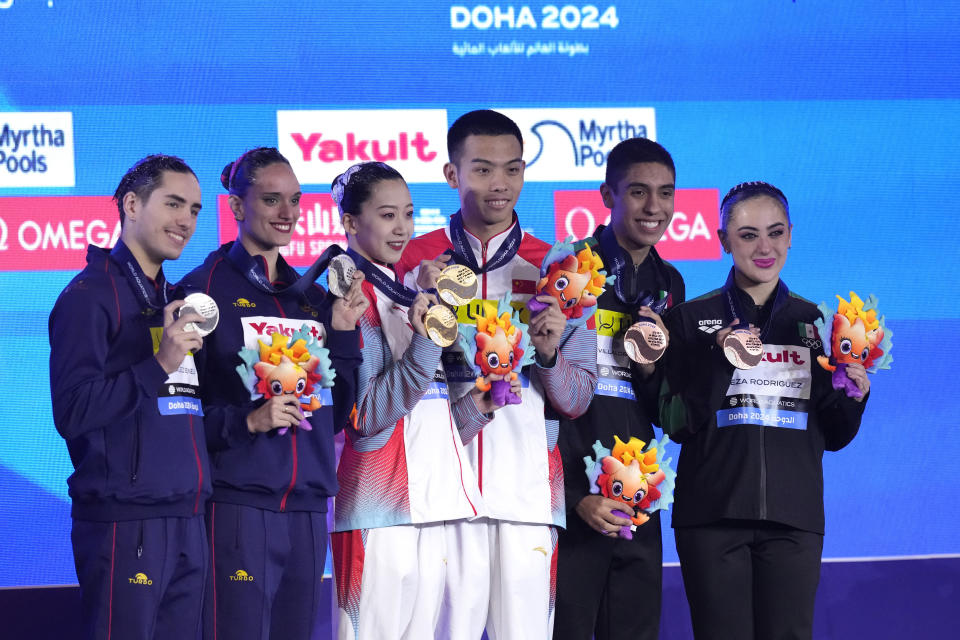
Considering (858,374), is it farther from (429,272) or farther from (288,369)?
(288,369)

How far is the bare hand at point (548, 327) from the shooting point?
3281mm

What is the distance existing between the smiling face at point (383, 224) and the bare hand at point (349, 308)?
0.64 feet

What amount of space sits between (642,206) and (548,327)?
72cm

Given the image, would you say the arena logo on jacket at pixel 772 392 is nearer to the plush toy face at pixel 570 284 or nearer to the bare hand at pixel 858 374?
the bare hand at pixel 858 374

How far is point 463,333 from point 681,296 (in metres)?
0.99

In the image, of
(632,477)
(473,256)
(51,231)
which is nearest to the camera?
(632,477)

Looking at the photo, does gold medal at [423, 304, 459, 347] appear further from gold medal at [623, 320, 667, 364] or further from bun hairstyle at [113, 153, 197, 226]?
bun hairstyle at [113, 153, 197, 226]

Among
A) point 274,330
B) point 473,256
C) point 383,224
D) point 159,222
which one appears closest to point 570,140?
point 473,256

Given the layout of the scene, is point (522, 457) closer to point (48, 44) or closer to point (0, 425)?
point (0, 425)

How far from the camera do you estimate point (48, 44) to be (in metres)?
4.73

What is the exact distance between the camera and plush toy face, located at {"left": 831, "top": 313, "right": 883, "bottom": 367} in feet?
11.3

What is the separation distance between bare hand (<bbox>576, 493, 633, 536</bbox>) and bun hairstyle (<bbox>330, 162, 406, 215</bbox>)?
Result: 111 centimetres

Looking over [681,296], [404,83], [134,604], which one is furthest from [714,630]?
[404,83]

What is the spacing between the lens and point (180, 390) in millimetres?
3123
